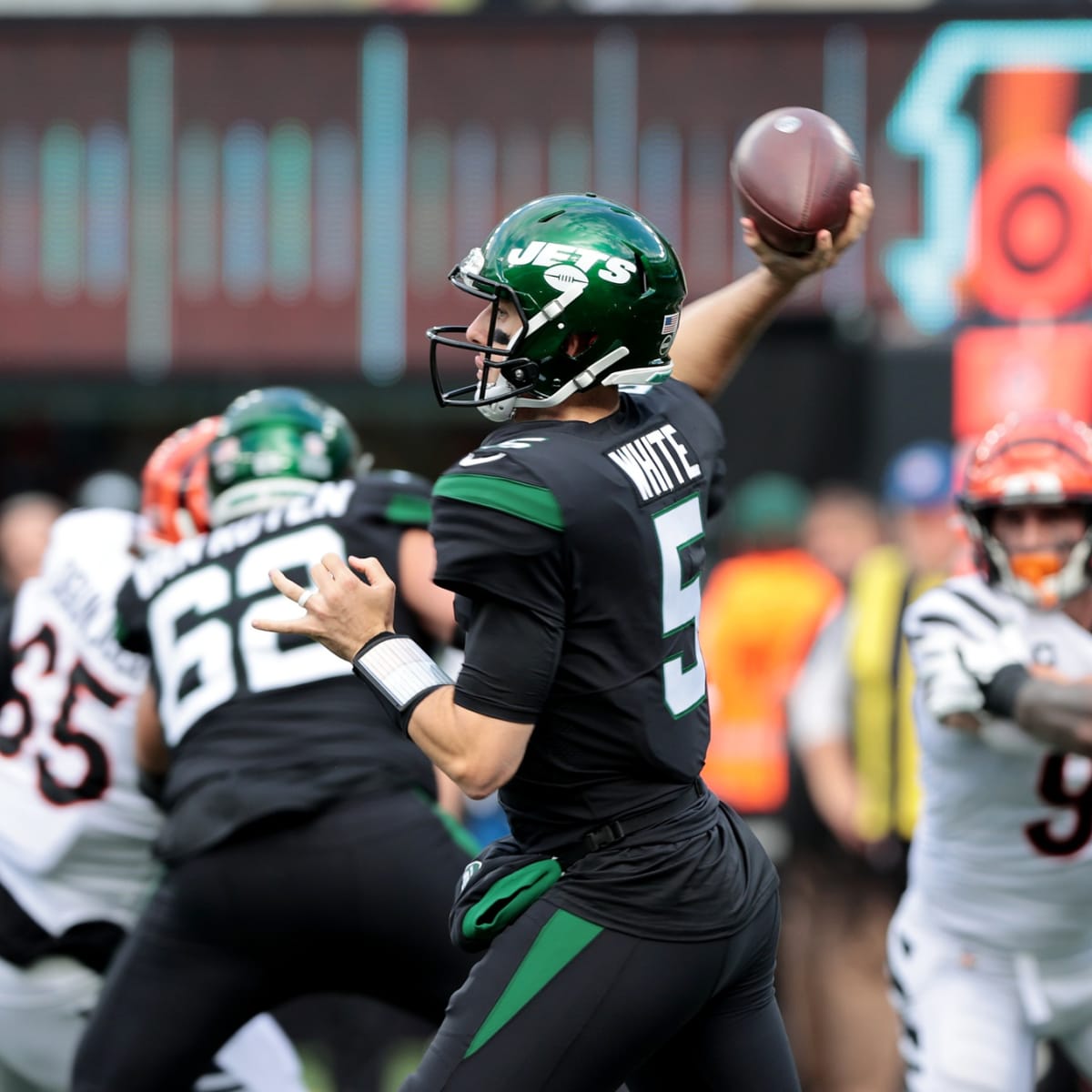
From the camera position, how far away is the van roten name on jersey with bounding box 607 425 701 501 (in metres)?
3.25

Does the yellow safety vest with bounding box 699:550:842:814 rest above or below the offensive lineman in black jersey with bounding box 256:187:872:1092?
below

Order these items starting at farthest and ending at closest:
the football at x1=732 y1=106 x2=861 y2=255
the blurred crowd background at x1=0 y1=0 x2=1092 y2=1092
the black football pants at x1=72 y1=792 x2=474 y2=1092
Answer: the blurred crowd background at x1=0 y1=0 x2=1092 y2=1092 < the black football pants at x1=72 y1=792 x2=474 y2=1092 < the football at x1=732 y1=106 x2=861 y2=255

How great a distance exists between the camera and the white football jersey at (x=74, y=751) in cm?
477

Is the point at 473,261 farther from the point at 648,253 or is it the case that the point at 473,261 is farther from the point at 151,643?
the point at 151,643

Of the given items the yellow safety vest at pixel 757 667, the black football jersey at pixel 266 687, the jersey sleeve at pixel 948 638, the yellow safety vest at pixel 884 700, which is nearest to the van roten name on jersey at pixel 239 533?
the black football jersey at pixel 266 687

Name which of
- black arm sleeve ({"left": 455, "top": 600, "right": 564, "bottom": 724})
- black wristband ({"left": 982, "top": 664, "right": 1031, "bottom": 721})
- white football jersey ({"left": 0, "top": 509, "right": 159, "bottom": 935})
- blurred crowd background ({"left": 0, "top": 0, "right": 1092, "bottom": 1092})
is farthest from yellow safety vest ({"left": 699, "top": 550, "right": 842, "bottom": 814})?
black arm sleeve ({"left": 455, "top": 600, "right": 564, "bottom": 724})

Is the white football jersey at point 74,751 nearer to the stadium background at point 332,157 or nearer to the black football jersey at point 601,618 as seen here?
the black football jersey at point 601,618

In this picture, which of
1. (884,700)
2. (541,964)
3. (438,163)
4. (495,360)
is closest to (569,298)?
(495,360)

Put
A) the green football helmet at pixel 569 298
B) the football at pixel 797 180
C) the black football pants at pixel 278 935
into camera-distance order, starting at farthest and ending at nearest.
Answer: the black football pants at pixel 278 935 < the football at pixel 797 180 < the green football helmet at pixel 569 298

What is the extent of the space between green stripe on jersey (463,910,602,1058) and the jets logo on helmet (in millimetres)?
1773

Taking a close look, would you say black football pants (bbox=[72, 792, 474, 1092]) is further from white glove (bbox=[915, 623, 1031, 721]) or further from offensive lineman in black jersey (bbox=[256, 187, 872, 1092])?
white glove (bbox=[915, 623, 1031, 721])

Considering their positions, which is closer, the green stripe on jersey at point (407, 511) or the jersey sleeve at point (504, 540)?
the jersey sleeve at point (504, 540)

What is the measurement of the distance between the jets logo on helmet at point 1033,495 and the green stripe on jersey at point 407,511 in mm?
1276

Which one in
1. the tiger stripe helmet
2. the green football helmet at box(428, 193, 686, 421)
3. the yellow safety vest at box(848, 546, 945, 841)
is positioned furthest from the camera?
the yellow safety vest at box(848, 546, 945, 841)
